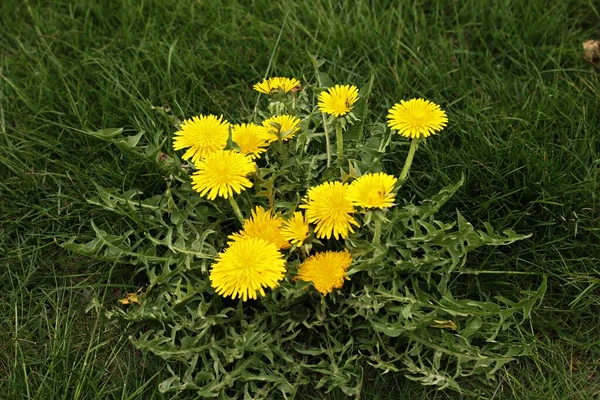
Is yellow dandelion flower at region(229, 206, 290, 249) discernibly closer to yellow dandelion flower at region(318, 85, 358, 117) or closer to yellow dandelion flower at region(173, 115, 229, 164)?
yellow dandelion flower at region(173, 115, 229, 164)

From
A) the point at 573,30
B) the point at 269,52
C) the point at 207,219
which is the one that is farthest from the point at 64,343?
the point at 573,30

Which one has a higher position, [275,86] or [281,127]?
[275,86]

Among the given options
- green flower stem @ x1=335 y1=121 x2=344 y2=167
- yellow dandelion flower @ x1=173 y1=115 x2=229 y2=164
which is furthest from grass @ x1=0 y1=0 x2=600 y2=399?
yellow dandelion flower @ x1=173 y1=115 x2=229 y2=164

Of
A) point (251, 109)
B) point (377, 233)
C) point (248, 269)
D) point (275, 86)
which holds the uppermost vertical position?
point (251, 109)

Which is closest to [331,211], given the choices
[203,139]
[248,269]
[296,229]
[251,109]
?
[296,229]

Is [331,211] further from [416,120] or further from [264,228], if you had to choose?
[416,120]

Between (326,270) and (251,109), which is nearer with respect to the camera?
(326,270)
